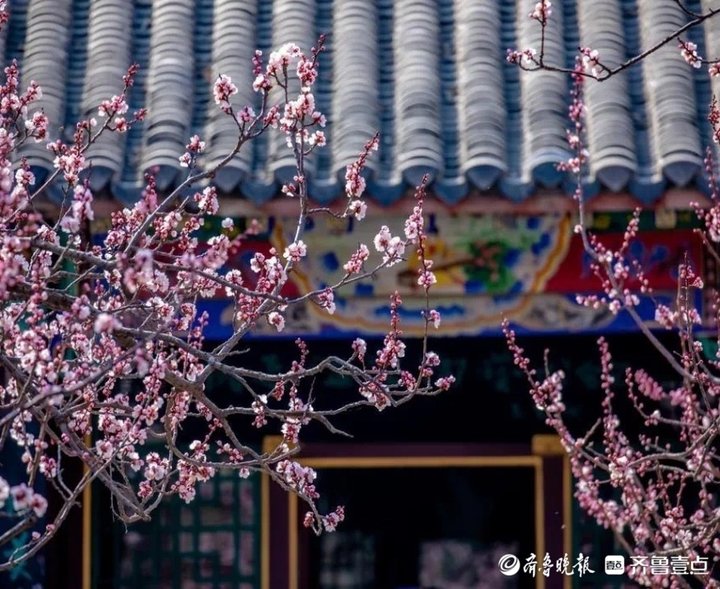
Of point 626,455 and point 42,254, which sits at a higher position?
point 42,254

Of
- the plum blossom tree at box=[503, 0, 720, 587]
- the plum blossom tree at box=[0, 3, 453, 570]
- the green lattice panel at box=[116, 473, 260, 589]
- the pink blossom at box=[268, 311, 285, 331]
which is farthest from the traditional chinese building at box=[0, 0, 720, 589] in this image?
the pink blossom at box=[268, 311, 285, 331]

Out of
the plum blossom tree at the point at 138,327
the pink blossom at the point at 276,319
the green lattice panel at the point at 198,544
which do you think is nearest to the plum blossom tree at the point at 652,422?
the plum blossom tree at the point at 138,327

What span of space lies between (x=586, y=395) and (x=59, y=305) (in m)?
3.25

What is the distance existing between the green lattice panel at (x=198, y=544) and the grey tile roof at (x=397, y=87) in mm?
1642

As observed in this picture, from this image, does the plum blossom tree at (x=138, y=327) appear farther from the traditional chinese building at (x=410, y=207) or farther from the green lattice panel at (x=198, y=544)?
the green lattice panel at (x=198, y=544)

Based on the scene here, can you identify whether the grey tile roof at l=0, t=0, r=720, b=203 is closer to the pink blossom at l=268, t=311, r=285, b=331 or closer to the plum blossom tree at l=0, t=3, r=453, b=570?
the plum blossom tree at l=0, t=3, r=453, b=570

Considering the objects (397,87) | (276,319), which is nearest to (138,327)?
(276,319)

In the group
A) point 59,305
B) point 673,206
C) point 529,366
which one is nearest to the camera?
point 59,305

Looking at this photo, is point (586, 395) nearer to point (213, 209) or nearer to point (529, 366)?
point (529, 366)

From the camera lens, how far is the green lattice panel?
20.9ft

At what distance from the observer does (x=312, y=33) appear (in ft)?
20.3

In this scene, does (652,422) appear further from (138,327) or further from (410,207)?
(138,327)

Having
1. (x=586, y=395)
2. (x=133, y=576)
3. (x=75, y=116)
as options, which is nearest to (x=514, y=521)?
(x=586, y=395)

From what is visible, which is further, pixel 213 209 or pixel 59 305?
pixel 213 209
